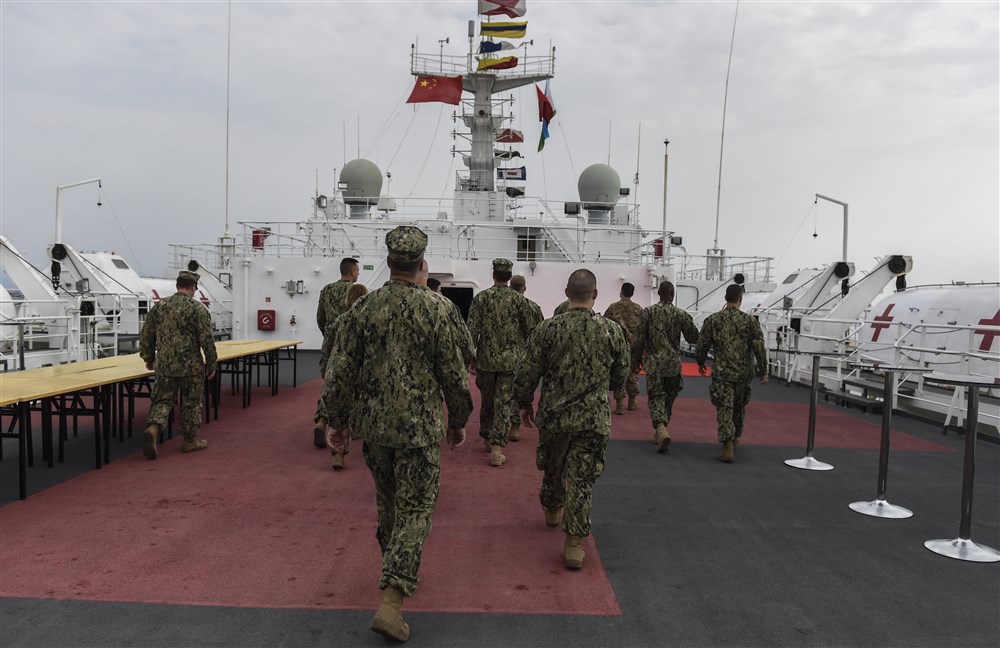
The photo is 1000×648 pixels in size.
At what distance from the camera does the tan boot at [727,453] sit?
6770mm

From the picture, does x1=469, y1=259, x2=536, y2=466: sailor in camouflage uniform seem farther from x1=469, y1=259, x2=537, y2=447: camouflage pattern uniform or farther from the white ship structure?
the white ship structure

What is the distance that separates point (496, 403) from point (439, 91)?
583 inches

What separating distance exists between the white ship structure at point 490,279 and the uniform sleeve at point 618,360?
6668 millimetres

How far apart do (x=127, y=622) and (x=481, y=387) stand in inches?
158

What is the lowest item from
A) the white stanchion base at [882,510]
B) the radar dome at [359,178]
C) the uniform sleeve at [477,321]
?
the white stanchion base at [882,510]

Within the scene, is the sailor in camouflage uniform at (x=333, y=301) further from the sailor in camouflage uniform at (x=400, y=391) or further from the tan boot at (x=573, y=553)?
the sailor in camouflage uniform at (x=400, y=391)

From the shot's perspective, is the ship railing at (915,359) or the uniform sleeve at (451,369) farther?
the ship railing at (915,359)

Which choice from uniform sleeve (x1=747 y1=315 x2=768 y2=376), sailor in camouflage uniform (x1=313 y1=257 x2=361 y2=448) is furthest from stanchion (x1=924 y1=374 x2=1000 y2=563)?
sailor in camouflage uniform (x1=313 y1=257 x2=361 y2=448)

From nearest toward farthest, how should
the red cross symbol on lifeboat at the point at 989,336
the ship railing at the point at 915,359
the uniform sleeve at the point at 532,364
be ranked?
the uniform sleeve at the point at 532,364 → the ship railing at the point at 915,359 → the red cross symbol on lifeboat at the point at 989,336

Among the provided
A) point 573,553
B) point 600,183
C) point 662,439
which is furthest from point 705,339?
point 600,183

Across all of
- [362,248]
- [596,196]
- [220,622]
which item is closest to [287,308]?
[362,248]

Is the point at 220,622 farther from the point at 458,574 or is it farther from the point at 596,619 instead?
the point at 596,619

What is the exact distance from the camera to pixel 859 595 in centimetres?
363

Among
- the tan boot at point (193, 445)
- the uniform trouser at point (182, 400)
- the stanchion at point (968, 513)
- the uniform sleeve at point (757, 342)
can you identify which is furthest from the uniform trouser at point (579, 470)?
the tan boot at point (193, 445)
